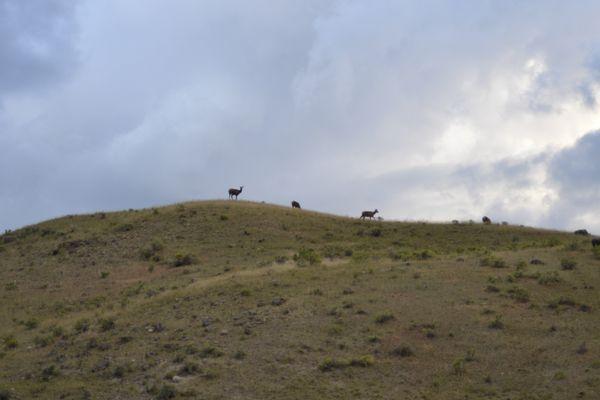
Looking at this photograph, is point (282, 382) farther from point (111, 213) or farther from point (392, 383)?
point (111, 213)

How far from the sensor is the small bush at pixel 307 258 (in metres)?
45.3

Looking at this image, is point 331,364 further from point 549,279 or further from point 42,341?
point 42,341

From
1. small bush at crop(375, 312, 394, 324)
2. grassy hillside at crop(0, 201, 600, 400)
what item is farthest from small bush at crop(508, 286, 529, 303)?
small bush at crop(375, 312, 394, 324)

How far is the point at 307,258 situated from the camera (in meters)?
46.3

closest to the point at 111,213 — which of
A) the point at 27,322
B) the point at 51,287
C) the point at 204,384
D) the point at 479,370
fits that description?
the point at 51,287

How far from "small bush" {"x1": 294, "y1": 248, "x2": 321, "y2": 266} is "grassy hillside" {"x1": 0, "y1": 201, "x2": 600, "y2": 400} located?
130 mm

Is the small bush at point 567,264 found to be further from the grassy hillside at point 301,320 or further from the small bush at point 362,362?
the small bush at point 362,362

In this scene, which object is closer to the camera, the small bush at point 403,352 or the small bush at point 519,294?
the small bush at point 403,352

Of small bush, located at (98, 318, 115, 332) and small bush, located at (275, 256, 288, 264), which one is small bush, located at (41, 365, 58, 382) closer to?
small bush, located at (98, 318, 115, 332)

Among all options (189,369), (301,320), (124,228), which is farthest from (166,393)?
(124,228)

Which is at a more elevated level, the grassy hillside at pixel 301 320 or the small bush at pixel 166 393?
the grassy hillside at pixel 301 320

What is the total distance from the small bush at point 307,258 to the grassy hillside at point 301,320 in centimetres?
13

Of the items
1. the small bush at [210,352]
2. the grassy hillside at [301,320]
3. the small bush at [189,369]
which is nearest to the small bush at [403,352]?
the grassy hillside at [301,320]

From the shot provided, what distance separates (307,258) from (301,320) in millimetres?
12263
